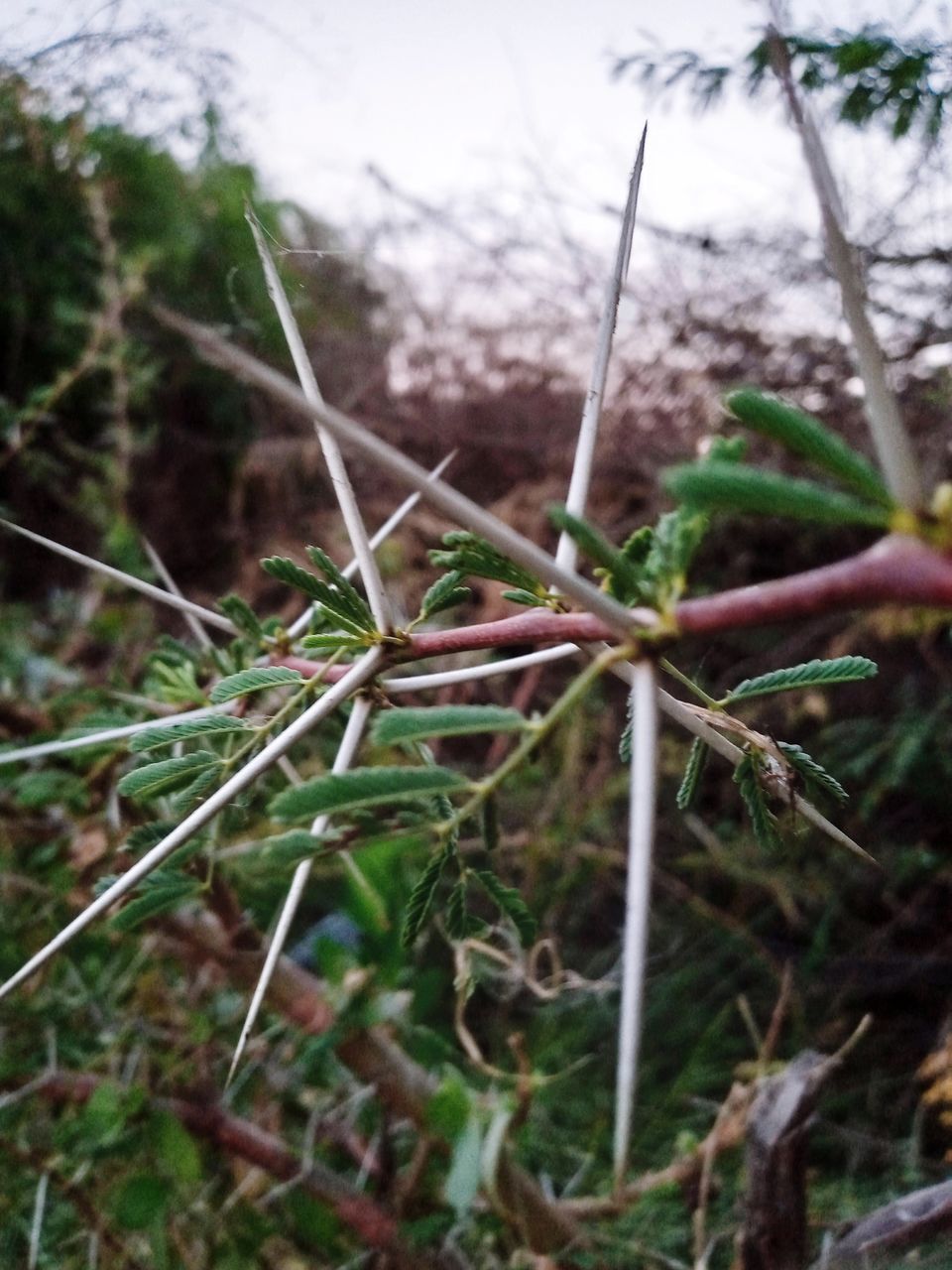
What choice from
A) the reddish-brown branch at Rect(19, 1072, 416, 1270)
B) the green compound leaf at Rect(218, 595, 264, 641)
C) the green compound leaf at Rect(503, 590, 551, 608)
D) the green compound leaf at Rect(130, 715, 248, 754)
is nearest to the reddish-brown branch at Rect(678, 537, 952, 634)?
the green compound leaf at Rect(503, 590, 551, 608)

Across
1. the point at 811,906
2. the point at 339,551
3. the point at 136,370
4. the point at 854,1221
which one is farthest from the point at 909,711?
the point at 136,370

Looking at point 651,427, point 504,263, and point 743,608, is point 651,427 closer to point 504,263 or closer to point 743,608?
point 504,263

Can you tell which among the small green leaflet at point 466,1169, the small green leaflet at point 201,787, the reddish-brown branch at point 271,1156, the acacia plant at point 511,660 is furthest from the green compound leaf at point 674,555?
the reddish-brown branch at point 271,1156

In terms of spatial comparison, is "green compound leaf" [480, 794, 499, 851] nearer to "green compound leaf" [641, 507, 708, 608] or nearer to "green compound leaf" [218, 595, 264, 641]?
"green compound leaf" [641, 507, 708, 608]

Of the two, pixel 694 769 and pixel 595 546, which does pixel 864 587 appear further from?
pixel 694 769

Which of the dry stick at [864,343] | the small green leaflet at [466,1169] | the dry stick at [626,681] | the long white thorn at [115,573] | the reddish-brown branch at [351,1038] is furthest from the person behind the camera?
the reddish-brown branch at [351,1038]

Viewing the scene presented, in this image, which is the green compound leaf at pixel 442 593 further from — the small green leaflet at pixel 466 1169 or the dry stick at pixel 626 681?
the small green leaflet at pixel 466 1169
